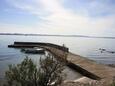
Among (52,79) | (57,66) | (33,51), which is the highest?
(57,66)

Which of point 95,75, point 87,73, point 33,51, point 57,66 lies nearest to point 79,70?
point 87,73

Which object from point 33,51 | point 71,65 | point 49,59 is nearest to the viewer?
point 49,59

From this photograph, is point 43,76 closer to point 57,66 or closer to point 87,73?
point 57,66

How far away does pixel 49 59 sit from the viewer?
1266 centimetres

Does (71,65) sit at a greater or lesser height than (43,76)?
lesser

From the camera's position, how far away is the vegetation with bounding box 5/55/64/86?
11734 mm

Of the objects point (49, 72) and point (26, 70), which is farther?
point (49, 72)

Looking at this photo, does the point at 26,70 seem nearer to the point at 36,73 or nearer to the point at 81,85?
the point at 36,73

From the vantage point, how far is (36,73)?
12.4 metres

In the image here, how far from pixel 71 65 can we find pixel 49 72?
2542 centimetres

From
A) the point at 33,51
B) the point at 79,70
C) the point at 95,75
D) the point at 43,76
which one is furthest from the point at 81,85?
the point at 33,51

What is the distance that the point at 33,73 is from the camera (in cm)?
1218

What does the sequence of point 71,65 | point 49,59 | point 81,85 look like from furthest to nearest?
1. point 71,65
2. point 81,85
3. point 49,59

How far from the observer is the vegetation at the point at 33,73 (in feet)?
38.5
